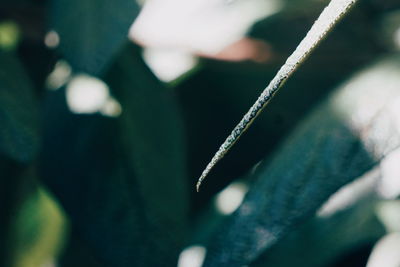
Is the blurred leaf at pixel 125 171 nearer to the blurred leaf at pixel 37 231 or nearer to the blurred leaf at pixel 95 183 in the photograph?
the blurred leaf at pixel 95 183

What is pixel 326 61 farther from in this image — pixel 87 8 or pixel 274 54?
pixel 87 8

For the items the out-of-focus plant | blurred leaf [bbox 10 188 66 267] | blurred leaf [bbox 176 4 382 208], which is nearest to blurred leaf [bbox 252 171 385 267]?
the out-of-focus plant

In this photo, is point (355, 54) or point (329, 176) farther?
point (355, 54)

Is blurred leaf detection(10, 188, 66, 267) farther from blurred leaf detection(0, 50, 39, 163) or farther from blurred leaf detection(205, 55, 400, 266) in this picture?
blurred leaf detection(205, 55, 400, 266)

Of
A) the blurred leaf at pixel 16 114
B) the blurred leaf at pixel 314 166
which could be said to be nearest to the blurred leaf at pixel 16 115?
the blurred leaf at pixel 16 114

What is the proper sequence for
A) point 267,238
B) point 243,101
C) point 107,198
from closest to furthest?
1. point 267,238
2. point 107,198
3. point 243,101

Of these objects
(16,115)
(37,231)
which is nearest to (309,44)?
(16,115)

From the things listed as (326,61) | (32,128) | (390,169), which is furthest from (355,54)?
(32,128)
